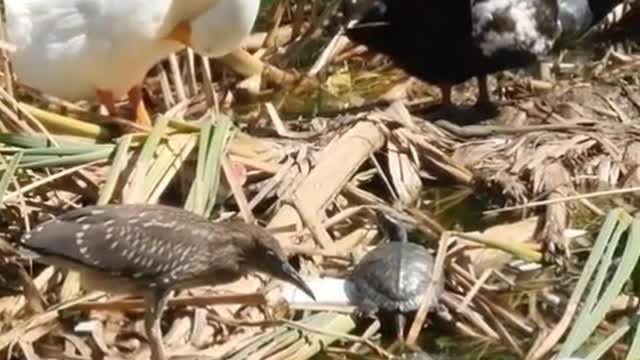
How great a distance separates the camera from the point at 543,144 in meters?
5.29

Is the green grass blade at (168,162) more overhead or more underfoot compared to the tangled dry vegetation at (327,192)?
more overhead

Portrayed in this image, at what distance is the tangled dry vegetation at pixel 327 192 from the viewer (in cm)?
418

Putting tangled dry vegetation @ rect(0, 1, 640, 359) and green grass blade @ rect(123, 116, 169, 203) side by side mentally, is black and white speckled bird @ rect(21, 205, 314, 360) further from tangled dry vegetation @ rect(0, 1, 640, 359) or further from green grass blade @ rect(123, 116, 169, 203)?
green grass blade @ rect(123, 116, 169, 203)

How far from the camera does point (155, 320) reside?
393cm

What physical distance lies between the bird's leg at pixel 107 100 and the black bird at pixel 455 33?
88 cm

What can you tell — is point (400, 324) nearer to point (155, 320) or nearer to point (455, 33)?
point (155, 320)

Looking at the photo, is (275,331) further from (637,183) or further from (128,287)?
(637,183)

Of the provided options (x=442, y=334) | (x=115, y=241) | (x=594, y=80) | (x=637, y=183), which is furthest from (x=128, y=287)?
(x=594, y=80)

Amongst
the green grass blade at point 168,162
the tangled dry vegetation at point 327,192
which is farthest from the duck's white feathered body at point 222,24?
the green grass blade at point 168,162

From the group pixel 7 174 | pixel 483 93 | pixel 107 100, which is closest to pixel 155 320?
pixel 7 174

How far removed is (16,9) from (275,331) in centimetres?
131

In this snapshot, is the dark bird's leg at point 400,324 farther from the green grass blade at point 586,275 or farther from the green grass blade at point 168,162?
the green grass blade at point 168,162

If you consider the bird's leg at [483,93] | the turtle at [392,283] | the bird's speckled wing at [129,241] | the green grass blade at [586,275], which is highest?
the bird's speckled wing at [129,241]

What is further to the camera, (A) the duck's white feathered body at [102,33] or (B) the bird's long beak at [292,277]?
(A) the duck's white feathered body at [102,33]
